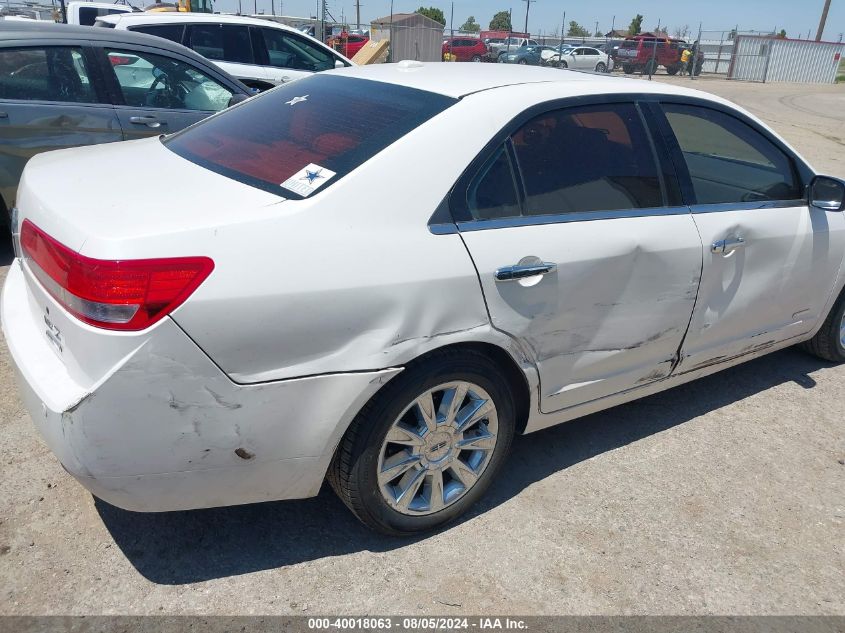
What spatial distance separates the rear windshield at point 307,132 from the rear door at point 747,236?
1270 millimetres

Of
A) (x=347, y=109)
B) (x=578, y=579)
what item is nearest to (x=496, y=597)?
(x=578, y=579)

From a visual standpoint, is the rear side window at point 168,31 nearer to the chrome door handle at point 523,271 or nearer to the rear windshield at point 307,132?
the rear windshield at point 307,132

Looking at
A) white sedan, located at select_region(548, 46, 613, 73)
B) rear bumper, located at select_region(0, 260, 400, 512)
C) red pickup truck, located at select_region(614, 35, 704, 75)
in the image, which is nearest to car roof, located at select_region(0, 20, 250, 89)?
rear bumper, located at select_region(0, 260, 400, 512)

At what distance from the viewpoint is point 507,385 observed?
2.73 meters

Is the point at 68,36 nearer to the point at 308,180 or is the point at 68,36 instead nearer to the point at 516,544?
the point at 308,180

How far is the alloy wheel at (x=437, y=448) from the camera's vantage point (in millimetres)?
2525

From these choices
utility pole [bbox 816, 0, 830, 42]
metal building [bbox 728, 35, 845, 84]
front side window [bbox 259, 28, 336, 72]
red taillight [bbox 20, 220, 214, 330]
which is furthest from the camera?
utility pole [bbox 816, 0, 830, 42]

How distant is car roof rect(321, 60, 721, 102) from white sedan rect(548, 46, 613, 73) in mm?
34434

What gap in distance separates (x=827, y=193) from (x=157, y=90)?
15.5ft

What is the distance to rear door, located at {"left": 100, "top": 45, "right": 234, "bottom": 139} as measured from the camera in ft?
17.8

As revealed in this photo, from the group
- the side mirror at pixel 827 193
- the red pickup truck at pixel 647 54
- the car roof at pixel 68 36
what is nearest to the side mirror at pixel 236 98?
the car roof at pixel 68 36

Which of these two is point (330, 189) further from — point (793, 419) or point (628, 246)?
point (793, 419)

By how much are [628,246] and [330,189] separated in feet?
4.09

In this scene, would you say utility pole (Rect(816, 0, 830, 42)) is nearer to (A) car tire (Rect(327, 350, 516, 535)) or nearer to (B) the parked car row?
(B) the parked car row
